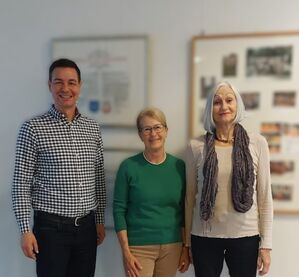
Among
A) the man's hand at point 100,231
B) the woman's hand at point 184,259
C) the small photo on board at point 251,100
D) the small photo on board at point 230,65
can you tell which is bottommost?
the woman's hand at point 184,259

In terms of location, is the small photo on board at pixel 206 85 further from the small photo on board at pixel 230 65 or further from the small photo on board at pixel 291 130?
the small photo on board at pixel 291 130

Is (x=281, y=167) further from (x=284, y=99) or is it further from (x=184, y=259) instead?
(x=184, y=259)

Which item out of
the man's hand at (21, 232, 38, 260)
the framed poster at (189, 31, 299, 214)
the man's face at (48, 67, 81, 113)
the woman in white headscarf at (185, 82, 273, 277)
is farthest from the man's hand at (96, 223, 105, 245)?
the framed poster at (189, 31, 299, 214)

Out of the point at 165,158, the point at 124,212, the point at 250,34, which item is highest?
the point at 250,34

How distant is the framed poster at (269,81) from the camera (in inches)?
67.9

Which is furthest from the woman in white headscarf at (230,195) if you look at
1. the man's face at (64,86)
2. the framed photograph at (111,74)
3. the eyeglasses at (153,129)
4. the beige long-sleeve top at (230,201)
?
the man's face at (64,86)

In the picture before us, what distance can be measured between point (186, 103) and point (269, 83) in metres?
0.43

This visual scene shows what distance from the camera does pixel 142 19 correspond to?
185 centimetres

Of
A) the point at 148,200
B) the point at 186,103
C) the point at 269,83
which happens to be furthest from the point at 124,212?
the point at 269,83

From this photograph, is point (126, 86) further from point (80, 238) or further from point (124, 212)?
point (80, 238)

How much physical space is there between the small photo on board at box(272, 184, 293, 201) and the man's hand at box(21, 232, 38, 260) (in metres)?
1.20

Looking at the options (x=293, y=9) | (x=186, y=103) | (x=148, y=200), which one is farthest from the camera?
(x=186, y=103)

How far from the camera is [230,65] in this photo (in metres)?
1.77

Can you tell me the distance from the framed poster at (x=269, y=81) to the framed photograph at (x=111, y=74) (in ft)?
0.99
